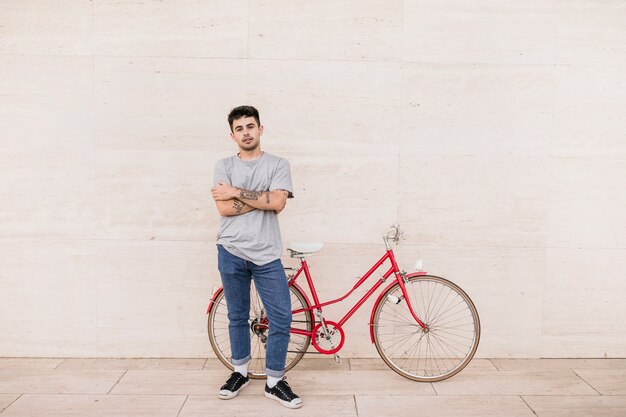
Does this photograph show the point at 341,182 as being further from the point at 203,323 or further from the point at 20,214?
the point at 20,214

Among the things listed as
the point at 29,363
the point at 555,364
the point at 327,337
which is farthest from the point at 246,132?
the point at 555,364

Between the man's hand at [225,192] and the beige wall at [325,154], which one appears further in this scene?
the beige wall at [325,154]

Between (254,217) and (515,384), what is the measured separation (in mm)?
2236

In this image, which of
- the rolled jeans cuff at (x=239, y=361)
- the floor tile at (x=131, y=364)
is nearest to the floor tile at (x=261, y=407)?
Answer: the rolled jeans cuff at (x=239, y=361)

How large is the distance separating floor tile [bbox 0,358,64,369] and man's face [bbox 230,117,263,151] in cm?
237

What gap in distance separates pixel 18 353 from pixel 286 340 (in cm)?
234

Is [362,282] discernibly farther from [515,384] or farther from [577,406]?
[577,406]

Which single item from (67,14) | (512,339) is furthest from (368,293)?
(67,14)

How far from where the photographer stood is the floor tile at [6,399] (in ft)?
12.3

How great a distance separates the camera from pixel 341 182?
15.1 feet

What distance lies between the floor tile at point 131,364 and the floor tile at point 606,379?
291cm

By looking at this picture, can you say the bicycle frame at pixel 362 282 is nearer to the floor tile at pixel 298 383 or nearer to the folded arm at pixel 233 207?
the floor tile at pixel 298 383

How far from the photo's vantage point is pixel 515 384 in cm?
418

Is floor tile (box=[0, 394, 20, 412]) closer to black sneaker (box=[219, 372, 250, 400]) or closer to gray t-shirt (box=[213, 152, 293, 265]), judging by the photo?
black sneaker (box=[219, 372, 250, 400])
